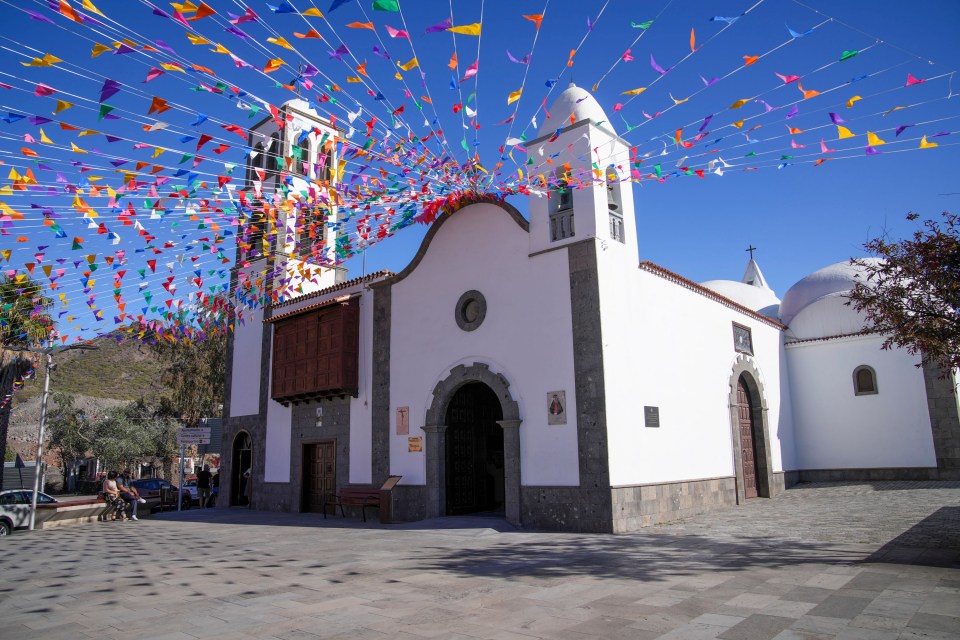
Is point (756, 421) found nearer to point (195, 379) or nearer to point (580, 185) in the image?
point (580, 185)

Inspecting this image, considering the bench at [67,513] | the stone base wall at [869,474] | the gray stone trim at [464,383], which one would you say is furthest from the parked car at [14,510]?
the stone base wall at [869,474]

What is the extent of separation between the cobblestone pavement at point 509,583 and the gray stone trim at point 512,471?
42cm

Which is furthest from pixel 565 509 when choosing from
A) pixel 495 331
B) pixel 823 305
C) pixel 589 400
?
pixel 823 305

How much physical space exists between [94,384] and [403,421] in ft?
183

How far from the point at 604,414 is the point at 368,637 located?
6.96 metres

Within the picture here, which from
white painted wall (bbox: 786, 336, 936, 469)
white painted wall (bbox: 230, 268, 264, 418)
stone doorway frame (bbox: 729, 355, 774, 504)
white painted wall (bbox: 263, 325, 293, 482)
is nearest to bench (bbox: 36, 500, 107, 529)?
white painted wall (bbox: 263, 325, 293, 482)

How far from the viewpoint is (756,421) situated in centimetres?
1703

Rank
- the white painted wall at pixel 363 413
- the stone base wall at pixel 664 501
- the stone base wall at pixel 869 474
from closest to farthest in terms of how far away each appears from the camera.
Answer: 1. the stone base wall at pixel 664 501
2. the white painted wall at pixel 363 413
3. the stone base wall at pixel 869 474

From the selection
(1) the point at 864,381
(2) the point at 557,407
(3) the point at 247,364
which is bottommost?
(2) the point at 557,407

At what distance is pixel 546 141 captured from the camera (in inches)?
502

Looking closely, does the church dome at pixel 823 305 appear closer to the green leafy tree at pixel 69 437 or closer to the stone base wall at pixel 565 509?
the stone base wall at pixel 565 509

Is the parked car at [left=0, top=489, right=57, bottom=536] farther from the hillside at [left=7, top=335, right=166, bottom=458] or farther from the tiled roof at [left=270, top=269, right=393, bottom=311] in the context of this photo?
the hillside at [left=7, top=335, right=166, bottom=458]

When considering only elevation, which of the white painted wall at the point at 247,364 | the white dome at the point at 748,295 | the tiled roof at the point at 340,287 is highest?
the white dome at the point at 748,295

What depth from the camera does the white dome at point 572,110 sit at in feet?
41.6
